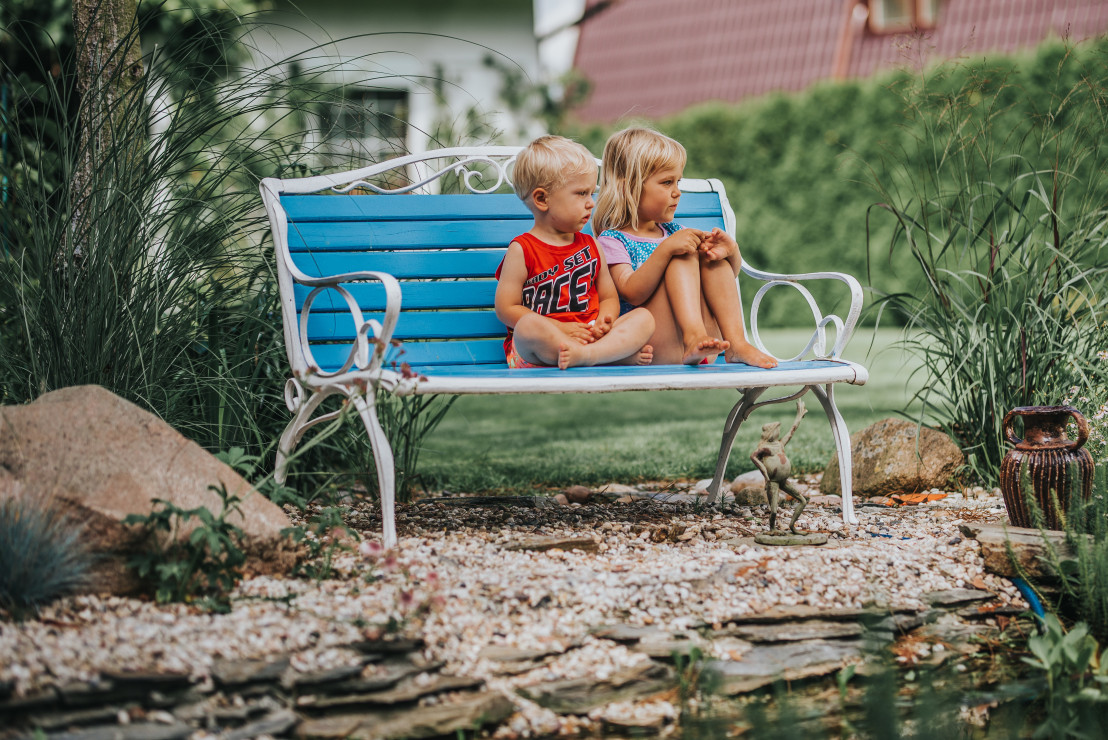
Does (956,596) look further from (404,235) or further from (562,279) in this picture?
(404,235)

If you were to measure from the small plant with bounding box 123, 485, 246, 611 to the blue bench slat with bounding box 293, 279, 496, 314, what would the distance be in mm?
1062

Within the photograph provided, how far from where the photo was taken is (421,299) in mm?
3506

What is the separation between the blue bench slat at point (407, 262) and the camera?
341 centimetres

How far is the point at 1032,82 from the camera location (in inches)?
398

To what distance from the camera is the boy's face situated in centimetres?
330

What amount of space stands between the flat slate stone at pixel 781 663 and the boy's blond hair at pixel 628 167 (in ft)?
5.16

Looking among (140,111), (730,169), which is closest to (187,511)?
(140,111)

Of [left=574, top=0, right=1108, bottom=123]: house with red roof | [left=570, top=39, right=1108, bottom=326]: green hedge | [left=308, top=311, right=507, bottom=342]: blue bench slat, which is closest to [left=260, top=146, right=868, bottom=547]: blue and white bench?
[left=308, top=311, right=507, bottom=342]: blue bench slat

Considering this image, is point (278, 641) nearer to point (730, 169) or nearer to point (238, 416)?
point (238, 416)

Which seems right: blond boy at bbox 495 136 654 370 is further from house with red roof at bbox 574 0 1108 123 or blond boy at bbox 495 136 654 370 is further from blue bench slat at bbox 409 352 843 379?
house with red roof at bbox 574 0 1108 123

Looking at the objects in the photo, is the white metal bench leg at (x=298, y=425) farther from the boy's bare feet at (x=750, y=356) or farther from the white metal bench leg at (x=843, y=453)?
the white metal bench leg at (x=843, y=453)

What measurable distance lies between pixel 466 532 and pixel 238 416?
2.59 ft

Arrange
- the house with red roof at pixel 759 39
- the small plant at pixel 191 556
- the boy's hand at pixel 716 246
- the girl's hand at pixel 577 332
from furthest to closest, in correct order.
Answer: the house with red roof at pixel 759 39 → the boy's hand at pixel 716 246 → the girl's hand at pixel 577 332 → the small plant at pixel 191 556

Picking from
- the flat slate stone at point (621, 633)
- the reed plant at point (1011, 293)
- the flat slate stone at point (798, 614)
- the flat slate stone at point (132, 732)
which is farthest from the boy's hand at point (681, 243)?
the flat slate stone at point (132, 732)
